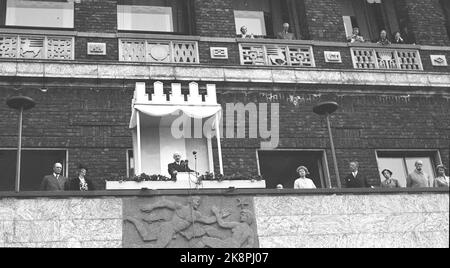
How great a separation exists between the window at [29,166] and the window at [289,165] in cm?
554

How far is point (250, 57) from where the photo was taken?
22.3m

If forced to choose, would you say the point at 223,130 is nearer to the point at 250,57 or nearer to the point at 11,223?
the point at 250,57

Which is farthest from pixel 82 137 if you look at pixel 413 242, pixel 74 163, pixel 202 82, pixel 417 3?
pixel 417 3

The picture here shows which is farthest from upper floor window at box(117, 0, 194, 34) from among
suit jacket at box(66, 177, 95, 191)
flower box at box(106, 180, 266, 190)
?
flower box at box(106, 180, 266, 190)

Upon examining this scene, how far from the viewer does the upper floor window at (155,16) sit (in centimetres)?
2294

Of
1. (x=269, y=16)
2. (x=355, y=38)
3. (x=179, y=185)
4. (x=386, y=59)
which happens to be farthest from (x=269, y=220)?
(x=269, y=16)

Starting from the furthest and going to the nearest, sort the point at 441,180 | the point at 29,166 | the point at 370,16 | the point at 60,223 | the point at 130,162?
the point at 370,16
the point at 130,162
the point at 29,166
the point at 441,180
the point at 60,223

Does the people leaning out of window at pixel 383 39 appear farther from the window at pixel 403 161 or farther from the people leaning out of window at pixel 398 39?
the window at pixel 403 161

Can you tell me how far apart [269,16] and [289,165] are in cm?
563

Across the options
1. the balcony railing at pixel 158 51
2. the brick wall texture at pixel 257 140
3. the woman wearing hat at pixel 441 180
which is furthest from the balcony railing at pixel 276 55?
the woman wearing hat at pixel 441 180

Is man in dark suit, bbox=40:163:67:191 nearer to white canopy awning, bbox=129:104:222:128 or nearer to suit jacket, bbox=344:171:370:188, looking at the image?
white canopy awning, bbox=129:104:222:128

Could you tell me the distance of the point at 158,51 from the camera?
21703mm

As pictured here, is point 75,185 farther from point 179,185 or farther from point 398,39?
point 398,39

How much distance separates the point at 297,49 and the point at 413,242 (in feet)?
28.4
